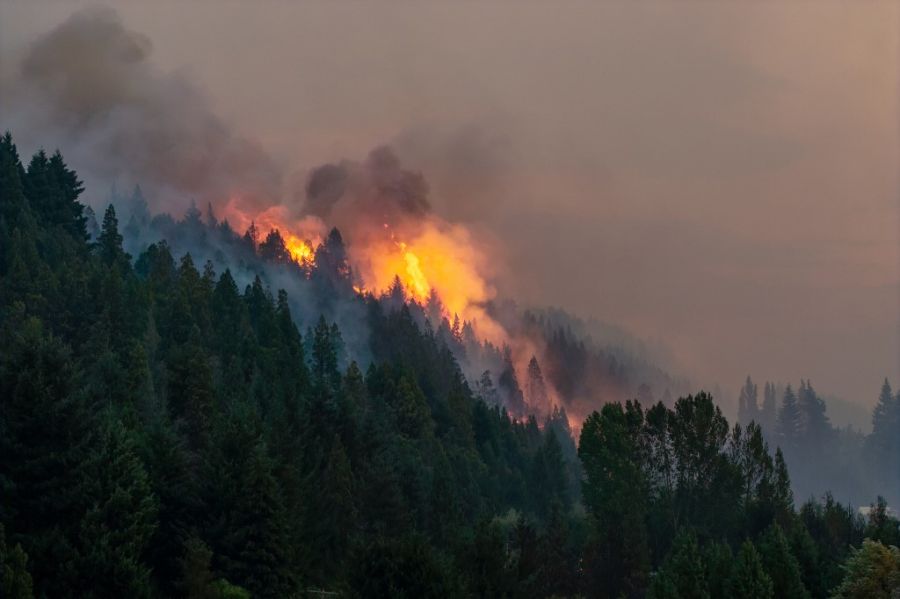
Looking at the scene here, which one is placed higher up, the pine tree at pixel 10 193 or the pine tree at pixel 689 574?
the pine tree at pixel 10 193

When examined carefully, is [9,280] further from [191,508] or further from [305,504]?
[191,508]

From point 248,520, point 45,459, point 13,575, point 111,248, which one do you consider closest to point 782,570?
point 248,520

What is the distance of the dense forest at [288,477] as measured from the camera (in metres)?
52.9

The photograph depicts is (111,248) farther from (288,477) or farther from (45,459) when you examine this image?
(45,459)

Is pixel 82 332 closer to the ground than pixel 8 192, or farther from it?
closer to the ground

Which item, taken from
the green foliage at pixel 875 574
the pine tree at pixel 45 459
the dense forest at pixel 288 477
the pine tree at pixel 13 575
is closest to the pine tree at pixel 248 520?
the dense forest at pixel 288 477

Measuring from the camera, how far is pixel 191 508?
5806 cm

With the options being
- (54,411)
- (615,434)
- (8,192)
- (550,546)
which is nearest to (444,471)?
(615,434)

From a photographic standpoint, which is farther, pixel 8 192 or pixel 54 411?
pixel 8 192

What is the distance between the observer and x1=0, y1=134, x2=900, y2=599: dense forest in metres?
52.9

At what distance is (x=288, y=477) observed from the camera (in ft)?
224

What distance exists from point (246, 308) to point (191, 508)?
7180 cm

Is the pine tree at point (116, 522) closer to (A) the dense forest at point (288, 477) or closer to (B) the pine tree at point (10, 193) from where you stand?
(A) the dense forest at point (288, 477)

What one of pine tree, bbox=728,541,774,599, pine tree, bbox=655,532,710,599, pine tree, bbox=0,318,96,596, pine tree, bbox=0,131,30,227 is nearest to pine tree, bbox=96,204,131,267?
pine tree, bbox=0,131,30,227
